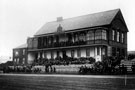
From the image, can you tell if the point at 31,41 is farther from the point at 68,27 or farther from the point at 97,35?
the point at 97,35

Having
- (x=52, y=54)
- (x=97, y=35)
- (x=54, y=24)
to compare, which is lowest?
(x=52, y=54)

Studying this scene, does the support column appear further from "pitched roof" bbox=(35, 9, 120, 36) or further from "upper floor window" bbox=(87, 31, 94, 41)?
"pitched roof" bbox=(35, 9, 120, 36)

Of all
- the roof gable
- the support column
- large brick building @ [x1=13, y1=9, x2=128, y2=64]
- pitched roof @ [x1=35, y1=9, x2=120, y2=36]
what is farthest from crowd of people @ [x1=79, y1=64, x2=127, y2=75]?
the roof gable

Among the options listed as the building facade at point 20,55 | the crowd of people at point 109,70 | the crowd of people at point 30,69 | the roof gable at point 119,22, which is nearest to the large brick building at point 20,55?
the building facade at point 20,55

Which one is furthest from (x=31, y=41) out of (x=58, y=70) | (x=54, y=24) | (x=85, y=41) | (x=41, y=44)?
(x=58, y=70)

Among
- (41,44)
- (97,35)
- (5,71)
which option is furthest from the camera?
(41,44)

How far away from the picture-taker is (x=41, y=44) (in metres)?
46.8

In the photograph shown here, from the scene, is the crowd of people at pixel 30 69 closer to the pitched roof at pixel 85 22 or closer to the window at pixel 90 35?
the window at pixel 90 35

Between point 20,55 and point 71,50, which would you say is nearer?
point 71,50

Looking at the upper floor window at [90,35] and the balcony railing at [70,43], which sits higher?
the upper floor window at [90,35]

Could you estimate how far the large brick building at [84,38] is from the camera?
37.3m

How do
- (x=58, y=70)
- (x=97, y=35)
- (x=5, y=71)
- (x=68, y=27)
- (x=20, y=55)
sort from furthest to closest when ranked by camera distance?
(x=20, y=55), (x=68, y=27), (x=5, y=71), (x=97, y=35), (x=58, y=70)

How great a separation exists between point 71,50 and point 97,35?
639 cm

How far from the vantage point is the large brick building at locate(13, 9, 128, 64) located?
122 ft
